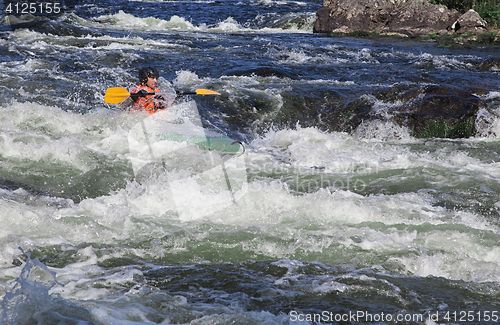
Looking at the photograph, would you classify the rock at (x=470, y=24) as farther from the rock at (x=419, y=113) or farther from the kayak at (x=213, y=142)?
the kayak at (x=213, y=142)

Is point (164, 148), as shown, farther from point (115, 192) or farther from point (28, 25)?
point (28, 25)

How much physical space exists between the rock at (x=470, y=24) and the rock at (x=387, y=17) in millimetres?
352

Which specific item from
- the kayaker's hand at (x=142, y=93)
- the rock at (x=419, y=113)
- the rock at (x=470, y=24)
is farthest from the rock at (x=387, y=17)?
the kayaker's hand at (x=142, y=93)

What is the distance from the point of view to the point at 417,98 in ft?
24.0

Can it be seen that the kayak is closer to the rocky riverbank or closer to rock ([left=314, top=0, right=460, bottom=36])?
the rocky riverbank

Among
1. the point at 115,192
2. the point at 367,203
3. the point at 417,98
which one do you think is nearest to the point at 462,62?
the point at 417,98

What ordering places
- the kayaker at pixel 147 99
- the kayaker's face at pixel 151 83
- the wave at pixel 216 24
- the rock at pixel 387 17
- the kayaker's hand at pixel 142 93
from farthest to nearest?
the wave at pixel 216 24 < the rock at pixel 387 17 < the kayaker's face at pixel 151 83 < the kayaker at pixel 147 99 < the kayaker's hand at pixel 142 93

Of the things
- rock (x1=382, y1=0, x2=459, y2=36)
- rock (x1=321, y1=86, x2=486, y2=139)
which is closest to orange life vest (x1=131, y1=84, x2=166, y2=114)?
rock (x1=321, y1=86, x2=486, y2=139)

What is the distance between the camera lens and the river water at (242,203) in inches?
107

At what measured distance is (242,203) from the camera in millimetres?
4363

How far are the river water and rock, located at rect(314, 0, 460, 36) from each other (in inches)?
221

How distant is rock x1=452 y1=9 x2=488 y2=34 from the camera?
1388 centimetres

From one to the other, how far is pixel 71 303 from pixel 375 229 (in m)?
2.60

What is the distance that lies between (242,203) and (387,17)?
13335mm
